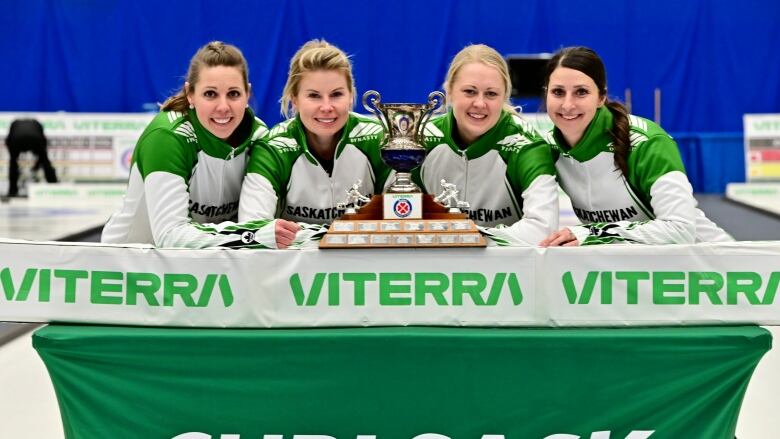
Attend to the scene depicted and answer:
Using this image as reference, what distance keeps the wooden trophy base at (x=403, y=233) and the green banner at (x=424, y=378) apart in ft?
0.80

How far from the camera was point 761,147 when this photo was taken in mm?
13773

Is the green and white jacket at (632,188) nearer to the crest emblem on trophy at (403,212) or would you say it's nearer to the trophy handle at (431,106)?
the crest emblem on trophy at (403,212)

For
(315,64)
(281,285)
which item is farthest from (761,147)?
(281,285)

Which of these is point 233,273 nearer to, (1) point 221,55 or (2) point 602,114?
(1) point 221,55

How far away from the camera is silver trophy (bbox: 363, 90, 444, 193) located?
2730 mm

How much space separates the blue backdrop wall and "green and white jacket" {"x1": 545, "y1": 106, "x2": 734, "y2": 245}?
1299cm

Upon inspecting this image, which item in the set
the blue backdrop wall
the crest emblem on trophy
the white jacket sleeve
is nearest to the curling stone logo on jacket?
the crest emblem on trophy

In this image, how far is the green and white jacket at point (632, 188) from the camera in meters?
2.77

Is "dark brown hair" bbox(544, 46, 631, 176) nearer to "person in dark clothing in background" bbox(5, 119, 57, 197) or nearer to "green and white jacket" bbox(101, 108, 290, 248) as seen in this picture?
"green and white jacket" bbox(101, 108, 290, 248)

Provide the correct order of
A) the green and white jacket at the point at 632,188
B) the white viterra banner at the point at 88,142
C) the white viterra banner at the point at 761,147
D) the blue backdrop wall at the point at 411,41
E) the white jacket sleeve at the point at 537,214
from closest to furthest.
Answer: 1. the green and white jacket at the point at 632,188
2. the white jacket sleeve at the point at 537,214
3. the white viterra banner at the point at 88,142
4. the white viterra banner at the point at 761,147
5. the blue backdrop wall at the point at 411,41

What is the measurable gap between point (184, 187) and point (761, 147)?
12592 mm

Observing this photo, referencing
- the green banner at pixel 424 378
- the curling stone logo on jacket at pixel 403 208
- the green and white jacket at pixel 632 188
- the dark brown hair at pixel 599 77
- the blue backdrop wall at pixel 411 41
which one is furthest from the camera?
the blue backdrop wall at pixel 411 41

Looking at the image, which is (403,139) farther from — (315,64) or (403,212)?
(315,64)

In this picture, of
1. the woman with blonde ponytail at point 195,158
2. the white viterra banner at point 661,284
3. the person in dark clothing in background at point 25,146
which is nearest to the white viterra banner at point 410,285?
the white viterra banner at point 661,284
